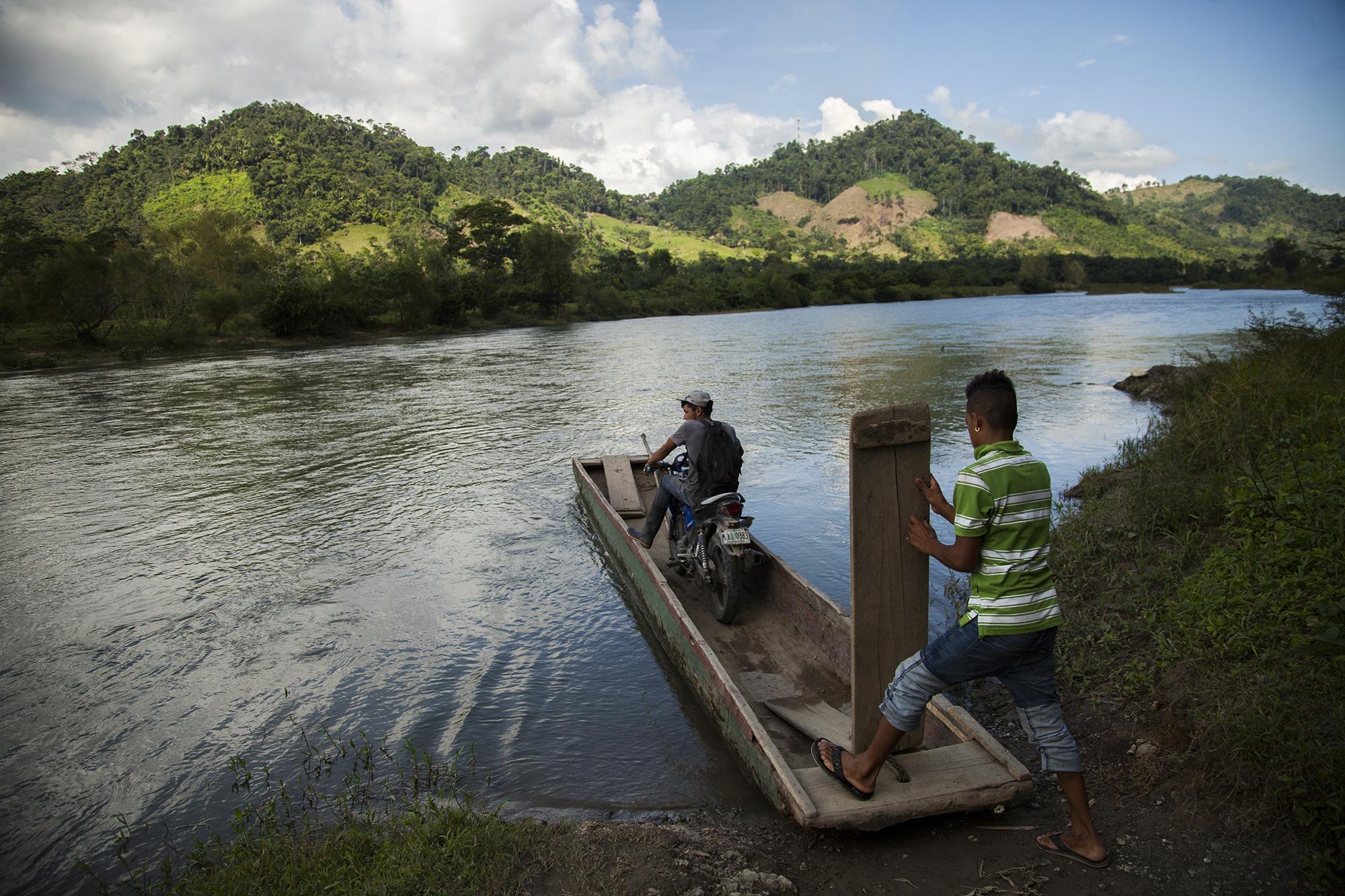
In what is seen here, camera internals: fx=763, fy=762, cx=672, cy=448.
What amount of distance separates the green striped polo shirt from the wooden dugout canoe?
0.90 m

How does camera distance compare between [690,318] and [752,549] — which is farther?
[690,318]

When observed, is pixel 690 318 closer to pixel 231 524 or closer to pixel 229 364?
pixel 229 364

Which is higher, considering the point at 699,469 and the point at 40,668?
the point at 699,469

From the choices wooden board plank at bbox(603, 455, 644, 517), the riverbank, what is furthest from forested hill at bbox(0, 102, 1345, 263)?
wooden board plank at bbox(603, 455, 644, 517)

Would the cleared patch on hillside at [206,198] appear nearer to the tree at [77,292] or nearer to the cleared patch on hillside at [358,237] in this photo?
the cleared patch on hillside at [358,237]

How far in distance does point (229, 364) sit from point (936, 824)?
128 ft

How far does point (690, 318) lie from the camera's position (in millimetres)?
67750

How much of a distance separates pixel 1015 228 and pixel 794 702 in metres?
164

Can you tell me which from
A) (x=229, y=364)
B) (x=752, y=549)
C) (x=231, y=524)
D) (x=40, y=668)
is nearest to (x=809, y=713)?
(x=752, y=549)

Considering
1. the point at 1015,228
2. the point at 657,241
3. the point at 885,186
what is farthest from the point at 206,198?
the point at 885,186

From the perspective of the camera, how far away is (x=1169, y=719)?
3898mm

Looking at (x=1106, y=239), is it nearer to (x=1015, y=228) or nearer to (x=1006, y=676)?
(x=1015, y=228)

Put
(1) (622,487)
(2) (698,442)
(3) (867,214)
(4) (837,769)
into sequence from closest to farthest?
(4) (837,769) < (2) (698,442) < (1) (622,487) < (3) (867,214)

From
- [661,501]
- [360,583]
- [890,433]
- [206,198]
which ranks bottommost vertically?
[360,583]
